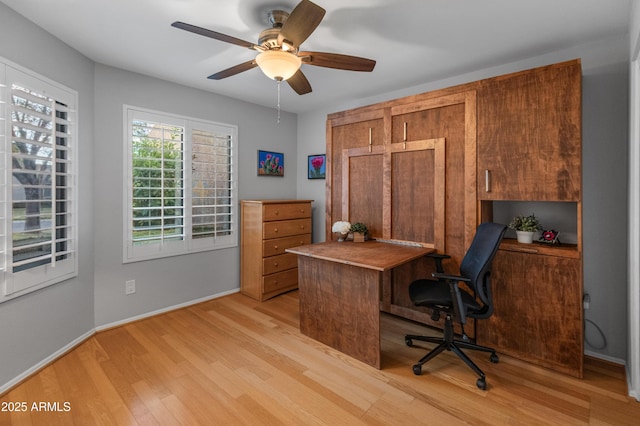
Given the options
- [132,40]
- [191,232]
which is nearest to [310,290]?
[191,232]

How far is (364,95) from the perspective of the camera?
12.2ft

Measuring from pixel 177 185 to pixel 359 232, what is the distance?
2042 mm

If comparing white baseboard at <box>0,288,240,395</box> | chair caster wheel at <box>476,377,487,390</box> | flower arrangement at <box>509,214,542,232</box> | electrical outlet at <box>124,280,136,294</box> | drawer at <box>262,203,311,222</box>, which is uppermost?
drawer at <box>262,203,311,222</box>

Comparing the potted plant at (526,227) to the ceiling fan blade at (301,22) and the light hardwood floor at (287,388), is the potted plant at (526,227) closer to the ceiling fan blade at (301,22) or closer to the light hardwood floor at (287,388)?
the light hardwood floor at (287,388)

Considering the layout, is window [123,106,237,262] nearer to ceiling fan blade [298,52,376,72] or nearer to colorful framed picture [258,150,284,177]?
colorful framed picture [258,150,284,177]

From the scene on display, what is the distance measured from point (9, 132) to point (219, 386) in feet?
7.13

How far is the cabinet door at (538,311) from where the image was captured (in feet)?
7.06

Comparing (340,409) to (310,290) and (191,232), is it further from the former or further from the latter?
(191,232)

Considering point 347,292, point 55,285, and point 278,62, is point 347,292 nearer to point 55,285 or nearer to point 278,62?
point 278,62

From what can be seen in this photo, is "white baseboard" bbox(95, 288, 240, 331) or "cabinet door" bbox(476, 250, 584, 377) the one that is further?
"white baseboard" bbox(95, 288, 240, 331)

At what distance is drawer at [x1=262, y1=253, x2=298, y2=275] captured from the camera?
3707 millimetres

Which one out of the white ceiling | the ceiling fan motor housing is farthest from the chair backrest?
the ceiling fan motor housing

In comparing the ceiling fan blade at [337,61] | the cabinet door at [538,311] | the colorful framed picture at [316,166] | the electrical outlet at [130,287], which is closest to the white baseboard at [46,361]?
the electrical outlet at [130,287]

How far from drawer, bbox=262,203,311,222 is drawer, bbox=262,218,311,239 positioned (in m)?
0.06
